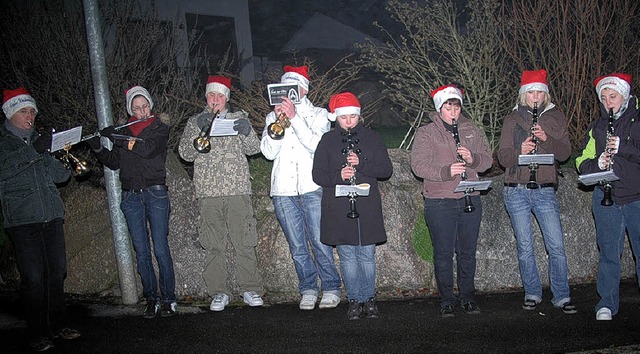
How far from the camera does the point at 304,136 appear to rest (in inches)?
282

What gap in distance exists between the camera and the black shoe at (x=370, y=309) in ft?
22.7

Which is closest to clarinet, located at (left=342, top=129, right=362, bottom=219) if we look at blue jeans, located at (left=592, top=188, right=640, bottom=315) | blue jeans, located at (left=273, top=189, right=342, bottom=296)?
blue jeans, located at (left=273, top=189, right=342, bottom=296)

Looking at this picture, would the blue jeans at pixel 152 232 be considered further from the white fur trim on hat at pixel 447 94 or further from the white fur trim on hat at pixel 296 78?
the white fur trim on hat at pixel 447 94

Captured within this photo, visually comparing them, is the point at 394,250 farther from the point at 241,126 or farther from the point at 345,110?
the point at 241,126

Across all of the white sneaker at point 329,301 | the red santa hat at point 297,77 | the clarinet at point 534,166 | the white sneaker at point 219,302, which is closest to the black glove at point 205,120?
the red santa hat at point 297,77

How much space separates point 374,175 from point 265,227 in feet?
6.12

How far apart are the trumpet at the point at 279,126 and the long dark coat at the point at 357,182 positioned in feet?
1.39

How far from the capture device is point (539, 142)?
6.75 m

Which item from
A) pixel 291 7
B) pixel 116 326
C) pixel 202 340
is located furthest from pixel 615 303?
pixel 291 7

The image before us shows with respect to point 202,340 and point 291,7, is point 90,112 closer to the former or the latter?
point 202,340

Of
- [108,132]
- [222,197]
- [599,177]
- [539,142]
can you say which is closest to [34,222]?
[108,132]

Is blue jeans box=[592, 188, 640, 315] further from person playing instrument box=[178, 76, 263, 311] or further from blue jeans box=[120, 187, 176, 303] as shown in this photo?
blue jeans box=[120, 187, 176, 303]

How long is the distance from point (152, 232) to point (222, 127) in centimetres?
137

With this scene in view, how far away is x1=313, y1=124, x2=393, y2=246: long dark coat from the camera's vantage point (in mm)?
6863
